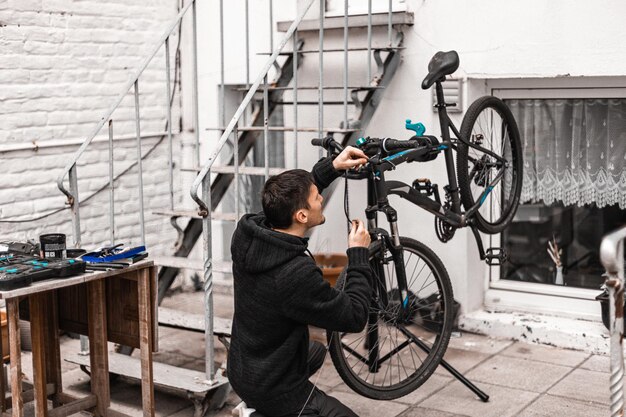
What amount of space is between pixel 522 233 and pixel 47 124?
307 cm

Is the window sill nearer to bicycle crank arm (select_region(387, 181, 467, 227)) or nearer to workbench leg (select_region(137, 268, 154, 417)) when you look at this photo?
bicycle crank arm (select_region(387, 181, 467, 227))

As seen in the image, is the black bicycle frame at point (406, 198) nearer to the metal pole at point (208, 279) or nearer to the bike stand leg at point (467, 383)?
the bike stand leg at point (467, 383)

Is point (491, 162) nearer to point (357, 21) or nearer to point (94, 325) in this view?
point (357, 21)

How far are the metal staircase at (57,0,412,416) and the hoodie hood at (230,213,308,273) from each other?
80 centimetres

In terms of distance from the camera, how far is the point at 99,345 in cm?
433

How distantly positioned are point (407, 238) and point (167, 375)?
1.40 meters

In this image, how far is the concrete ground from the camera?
4.37 metres

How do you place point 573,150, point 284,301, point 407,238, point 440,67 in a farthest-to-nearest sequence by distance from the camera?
1. point 573,150
2. point 440,67
3. point 407,238
4. point 284,301

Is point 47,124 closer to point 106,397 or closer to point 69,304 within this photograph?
point 69,304

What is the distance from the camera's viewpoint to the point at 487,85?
552 centimetres

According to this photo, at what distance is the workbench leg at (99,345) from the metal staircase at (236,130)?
337 millimetres

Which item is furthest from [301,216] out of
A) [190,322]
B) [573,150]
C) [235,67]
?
[235,67]

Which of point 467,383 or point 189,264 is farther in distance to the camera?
point 189,264

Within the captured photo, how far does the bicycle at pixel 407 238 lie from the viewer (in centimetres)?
410
